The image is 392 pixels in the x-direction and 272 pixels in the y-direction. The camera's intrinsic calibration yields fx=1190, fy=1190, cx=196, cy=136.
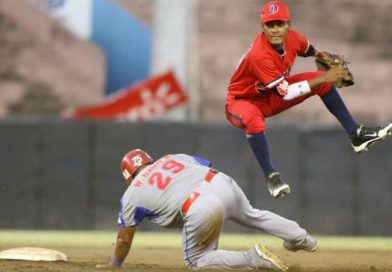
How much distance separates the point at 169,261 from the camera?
1304cm

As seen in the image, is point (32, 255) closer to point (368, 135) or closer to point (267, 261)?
point (267, 261)

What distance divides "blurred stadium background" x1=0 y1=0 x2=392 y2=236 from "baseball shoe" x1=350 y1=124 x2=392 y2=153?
20.9 feet

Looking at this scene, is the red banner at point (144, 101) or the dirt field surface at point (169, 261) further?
the red banner at point (144, 101)

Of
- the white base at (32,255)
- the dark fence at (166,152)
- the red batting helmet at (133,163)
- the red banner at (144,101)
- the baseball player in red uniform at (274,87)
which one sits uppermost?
the baseball player in red uniform at (274,87)

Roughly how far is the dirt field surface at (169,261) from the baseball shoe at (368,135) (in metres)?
1.22

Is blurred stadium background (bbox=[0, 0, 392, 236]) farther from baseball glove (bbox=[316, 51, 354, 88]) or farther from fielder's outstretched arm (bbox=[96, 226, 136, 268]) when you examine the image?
fielder's outstretched arm (bbox=[96, 226, 136, 268])

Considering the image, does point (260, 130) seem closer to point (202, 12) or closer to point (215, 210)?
point (215, 210)

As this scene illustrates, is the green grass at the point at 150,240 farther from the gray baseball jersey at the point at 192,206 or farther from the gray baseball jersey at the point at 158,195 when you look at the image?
the gray baseball jersey at the point at 158,195

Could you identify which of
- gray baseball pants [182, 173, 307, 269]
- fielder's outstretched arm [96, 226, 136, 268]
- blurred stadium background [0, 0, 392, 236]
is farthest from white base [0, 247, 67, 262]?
blurred stadium background [0, 0, 392, 236]

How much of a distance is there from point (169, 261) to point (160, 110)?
7731mm

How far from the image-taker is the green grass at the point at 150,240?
51.8 ft

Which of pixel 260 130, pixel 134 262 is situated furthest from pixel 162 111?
pixel 260 130

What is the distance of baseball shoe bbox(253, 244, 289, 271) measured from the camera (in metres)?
10.6

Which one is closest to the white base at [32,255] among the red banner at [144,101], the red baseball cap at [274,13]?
→ the red baseball cap at [274,13]
